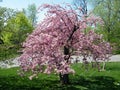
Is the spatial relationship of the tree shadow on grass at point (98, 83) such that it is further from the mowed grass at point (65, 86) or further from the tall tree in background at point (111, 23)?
the tall tree in background at point (111, 23)

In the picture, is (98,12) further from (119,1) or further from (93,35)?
(93,35)

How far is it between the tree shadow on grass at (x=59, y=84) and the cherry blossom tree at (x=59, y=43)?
1.88 feet

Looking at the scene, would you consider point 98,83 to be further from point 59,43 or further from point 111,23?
point 111,23

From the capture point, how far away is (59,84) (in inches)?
601

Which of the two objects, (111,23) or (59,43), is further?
(111,23)

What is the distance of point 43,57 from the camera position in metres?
14.2

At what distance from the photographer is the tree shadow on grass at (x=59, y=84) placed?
14391mm

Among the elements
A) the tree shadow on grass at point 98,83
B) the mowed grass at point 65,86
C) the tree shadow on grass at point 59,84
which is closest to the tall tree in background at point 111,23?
the tree shadow on grass at point 98,83

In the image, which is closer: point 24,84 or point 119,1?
point 24,84

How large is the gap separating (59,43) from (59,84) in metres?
1.95

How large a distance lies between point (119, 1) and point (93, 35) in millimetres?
27663

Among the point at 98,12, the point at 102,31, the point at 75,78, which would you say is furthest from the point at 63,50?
the point at 98,12

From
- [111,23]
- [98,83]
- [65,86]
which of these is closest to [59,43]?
[65,86]

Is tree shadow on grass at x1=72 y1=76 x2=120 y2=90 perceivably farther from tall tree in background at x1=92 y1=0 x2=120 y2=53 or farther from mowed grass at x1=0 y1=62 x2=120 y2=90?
tall tree in background at x1=92 y1=0 x2=120 y2=53
